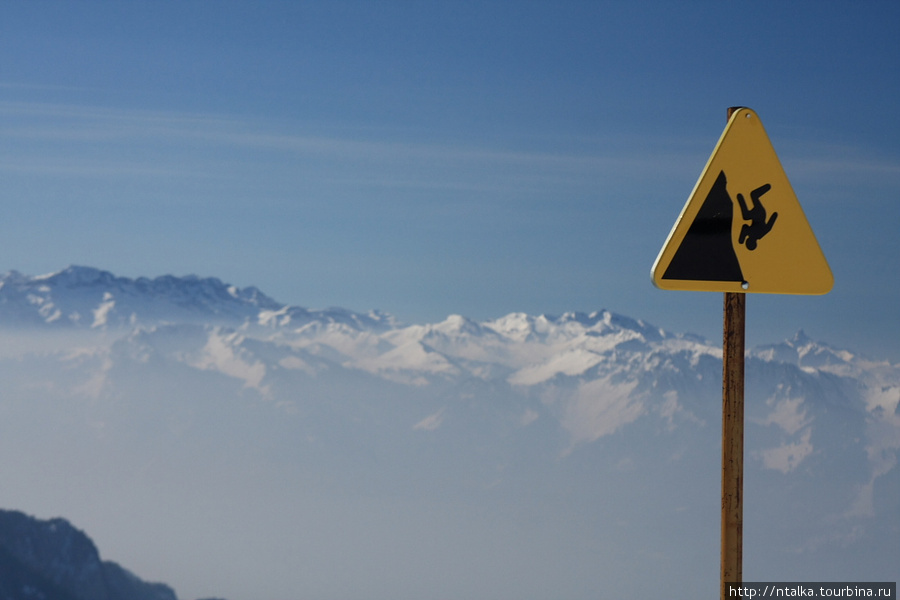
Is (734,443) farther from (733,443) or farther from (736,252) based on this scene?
(736,252)

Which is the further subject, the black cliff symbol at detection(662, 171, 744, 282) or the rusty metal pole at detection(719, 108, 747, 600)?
the rusty metal pole at detection(719, 108, 747, 600)

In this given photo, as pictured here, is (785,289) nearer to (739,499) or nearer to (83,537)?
(739,499)

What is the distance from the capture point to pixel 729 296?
11.3 feet

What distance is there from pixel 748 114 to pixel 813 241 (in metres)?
0.68

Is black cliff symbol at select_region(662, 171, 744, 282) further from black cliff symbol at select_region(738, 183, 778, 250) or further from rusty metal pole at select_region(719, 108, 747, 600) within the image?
rusty metal pole at select_region(719, 108, 747, 600)

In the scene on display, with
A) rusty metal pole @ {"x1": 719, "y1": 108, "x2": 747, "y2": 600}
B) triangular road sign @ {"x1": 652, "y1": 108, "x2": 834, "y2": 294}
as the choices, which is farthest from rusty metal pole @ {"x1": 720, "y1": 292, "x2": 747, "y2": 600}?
triangular road sign @ {"x1": 652, "y1": 108, "x2": 834, "y2": 294}

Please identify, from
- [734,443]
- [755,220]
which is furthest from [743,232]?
[734,443]

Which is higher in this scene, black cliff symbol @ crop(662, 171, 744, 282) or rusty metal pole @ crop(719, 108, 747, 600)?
black cliff symbol @ crop(662, 171, 744, 282)

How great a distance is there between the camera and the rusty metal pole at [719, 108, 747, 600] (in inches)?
134

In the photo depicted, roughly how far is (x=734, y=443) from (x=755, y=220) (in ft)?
3.49

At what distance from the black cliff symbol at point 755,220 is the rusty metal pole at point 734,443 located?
0.28 meters

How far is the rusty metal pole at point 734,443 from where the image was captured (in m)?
3.41

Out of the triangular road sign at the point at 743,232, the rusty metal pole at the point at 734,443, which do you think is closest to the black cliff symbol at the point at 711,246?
the triangular road sign at the point at 743,232

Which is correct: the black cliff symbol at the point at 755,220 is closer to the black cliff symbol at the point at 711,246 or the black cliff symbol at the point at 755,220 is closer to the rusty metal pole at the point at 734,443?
the black cliff symbol at the point at 711,246
